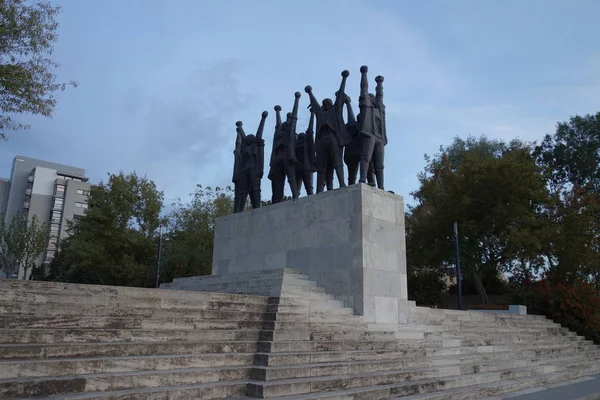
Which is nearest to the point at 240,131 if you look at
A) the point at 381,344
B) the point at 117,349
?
the point at 381,344

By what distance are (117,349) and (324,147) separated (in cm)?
957

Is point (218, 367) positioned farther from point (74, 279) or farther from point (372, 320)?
point (74, 279)

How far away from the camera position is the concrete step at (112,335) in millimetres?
6105

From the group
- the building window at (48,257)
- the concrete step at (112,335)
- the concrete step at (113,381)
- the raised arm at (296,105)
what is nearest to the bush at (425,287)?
the raised arm at (296,105)

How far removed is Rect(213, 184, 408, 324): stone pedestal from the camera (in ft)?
39.3

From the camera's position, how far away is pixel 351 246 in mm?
12328

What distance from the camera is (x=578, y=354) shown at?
1552cm

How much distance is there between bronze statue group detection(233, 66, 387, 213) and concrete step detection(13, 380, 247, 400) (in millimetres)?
8041

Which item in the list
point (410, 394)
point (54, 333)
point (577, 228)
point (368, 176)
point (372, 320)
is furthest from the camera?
point (577, 228)

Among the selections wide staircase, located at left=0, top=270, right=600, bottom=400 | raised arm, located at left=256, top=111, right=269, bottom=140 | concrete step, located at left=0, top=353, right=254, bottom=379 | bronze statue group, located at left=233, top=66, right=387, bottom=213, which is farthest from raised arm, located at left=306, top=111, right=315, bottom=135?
concrete step, located at left=0, top=353, right=254, bottom=379

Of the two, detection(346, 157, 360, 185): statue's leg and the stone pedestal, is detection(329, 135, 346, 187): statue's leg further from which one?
the stone pedestal

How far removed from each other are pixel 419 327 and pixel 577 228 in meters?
17.1

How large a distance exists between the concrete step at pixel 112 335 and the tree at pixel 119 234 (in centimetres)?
2377

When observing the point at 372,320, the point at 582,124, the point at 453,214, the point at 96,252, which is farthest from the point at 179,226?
the point at 582,124
